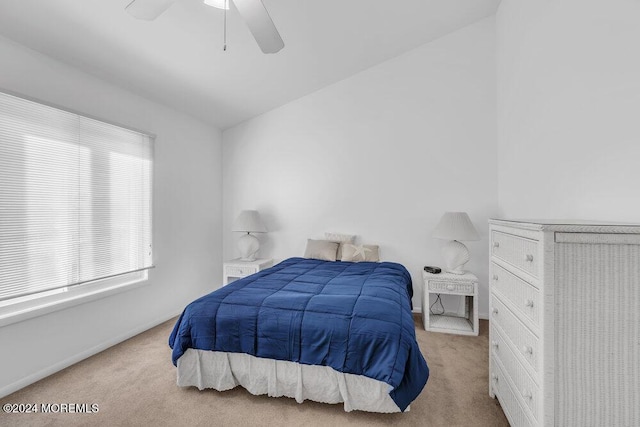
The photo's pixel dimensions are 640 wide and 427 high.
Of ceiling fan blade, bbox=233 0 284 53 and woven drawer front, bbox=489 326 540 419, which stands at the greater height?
ceiling fan blade, bbox=233 0 284 53

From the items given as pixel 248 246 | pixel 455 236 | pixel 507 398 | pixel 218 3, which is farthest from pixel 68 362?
pixel 455 236

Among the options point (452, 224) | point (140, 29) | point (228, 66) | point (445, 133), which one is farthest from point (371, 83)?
point (140, 29)

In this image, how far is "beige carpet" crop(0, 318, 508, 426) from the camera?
5.50 ft

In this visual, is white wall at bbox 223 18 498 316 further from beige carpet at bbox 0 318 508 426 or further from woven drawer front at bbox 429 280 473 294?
beige carpet at bbox 0 318 508 426

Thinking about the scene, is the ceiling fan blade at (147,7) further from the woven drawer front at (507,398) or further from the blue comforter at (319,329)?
the woven drawer front at (507,398)

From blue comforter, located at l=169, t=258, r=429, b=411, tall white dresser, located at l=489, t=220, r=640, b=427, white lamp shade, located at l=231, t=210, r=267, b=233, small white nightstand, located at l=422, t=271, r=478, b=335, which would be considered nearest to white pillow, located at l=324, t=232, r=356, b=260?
white lamp shade, located at l=231, t=210, r=267, b=233

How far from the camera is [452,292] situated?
116 inches

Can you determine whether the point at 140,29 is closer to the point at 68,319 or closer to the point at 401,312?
the point at 68,319

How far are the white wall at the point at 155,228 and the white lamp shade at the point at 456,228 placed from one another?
2.85 meters

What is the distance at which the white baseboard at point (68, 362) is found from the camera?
194 centimetres

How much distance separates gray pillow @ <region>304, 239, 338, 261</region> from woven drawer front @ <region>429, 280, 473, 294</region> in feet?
3.60

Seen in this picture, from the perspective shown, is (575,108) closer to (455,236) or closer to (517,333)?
(517,333)

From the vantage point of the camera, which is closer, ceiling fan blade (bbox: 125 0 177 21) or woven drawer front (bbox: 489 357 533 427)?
woven drawer front (bbox: 489 357 533 427)

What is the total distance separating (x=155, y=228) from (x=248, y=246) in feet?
3.56
